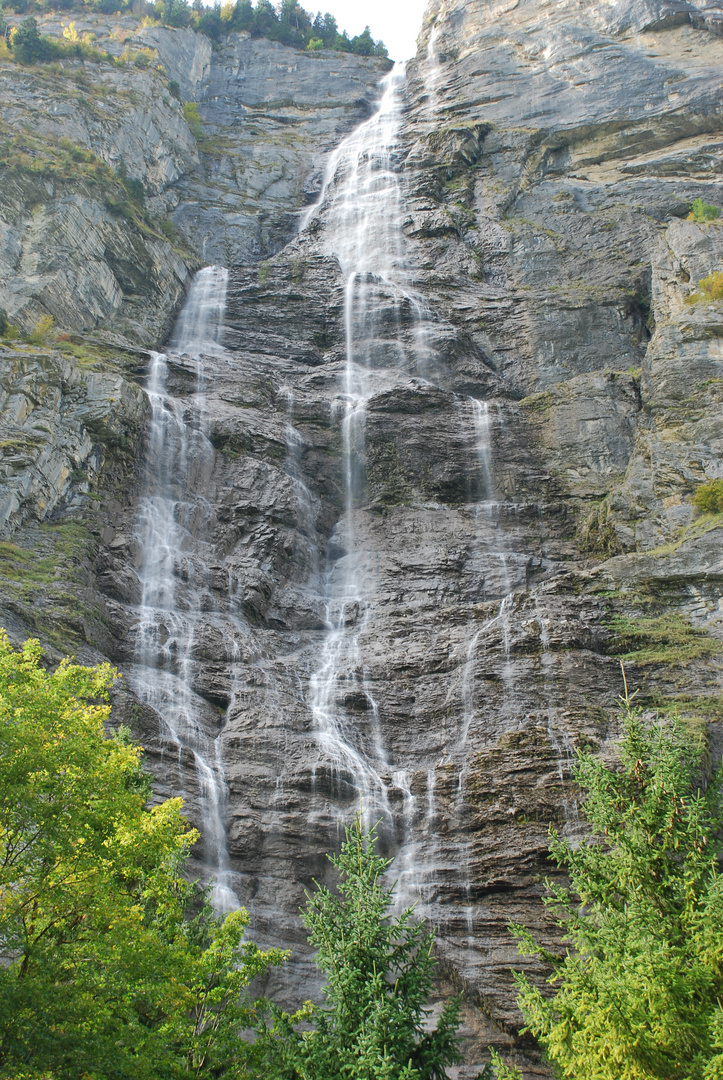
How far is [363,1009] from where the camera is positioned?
436 inches

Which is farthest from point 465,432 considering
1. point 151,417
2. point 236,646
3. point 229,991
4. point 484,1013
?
point 229,991

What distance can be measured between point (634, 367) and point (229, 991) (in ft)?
109

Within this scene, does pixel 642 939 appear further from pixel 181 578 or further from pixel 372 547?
pixel 372 547

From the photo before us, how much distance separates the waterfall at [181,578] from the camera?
67.1ft

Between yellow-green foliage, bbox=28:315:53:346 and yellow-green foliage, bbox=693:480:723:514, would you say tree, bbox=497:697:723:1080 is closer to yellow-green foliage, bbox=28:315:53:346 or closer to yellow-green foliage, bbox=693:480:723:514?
yellow-green foliage, bbox=693:480:723:514

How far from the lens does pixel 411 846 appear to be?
64.8ft

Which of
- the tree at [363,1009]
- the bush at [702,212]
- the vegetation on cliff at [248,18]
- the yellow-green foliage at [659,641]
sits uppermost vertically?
the vegetation on cliff at [248,18]

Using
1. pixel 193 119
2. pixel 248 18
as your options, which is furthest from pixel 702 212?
pixel 248 18

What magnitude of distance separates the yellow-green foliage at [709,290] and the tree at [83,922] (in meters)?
31.8

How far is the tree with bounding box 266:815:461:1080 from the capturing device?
35.3 ft

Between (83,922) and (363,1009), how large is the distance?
14.1 feet

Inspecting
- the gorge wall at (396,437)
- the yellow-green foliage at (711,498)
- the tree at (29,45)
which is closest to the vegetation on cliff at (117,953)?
the gorge wall at (396,437)

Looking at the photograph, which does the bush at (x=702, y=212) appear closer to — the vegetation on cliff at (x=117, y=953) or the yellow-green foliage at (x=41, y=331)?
the yellow-green foliage at (x=41, y=331)

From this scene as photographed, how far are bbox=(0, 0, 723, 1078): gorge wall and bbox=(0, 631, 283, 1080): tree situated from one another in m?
6.43
